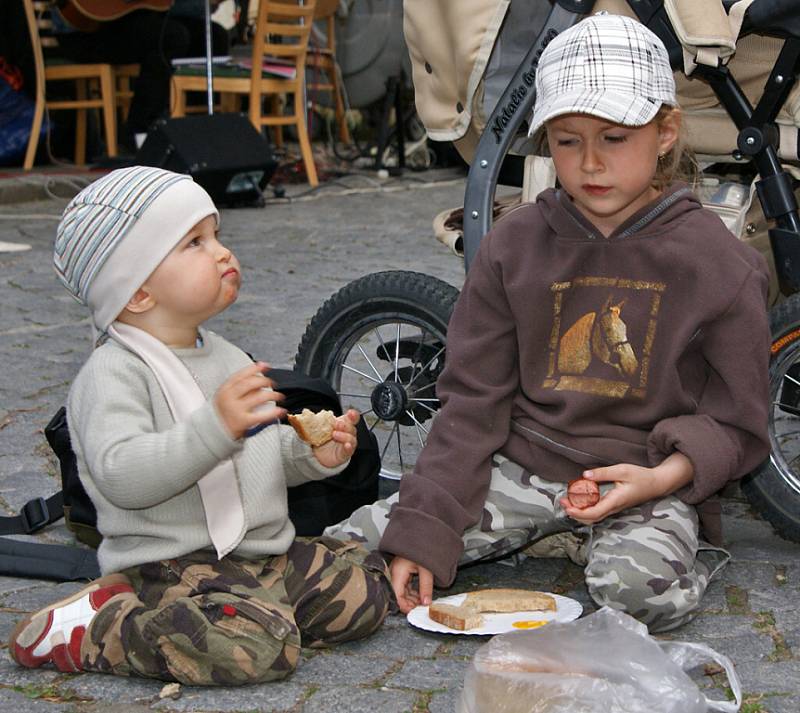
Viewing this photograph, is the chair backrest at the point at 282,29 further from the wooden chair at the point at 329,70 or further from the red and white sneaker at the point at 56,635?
the red and white sneaker at the point at 56,635

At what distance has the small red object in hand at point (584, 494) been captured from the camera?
2.36 meters

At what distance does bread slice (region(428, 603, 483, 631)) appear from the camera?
2371 millimetres

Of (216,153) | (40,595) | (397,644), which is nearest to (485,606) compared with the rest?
(397,644)

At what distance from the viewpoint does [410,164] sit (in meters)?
10.2

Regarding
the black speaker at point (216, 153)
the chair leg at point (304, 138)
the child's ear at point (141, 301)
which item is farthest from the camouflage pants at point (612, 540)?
the chair leg at point (304, 138)

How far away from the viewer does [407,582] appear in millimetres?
2562

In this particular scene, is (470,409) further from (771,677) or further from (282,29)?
(282,29)

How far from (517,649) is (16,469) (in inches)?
70.8

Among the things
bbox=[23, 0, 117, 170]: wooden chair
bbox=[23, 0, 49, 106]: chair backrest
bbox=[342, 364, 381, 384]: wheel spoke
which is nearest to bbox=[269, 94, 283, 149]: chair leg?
bbox=[23, 0, 117, 170]: wooden chair

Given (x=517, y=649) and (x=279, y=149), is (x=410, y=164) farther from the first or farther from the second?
(x=517, y=649)

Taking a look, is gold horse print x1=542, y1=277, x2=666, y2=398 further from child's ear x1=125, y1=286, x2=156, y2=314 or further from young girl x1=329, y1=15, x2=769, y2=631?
child's ear x1=125, y1=286, x2=156, y2=314

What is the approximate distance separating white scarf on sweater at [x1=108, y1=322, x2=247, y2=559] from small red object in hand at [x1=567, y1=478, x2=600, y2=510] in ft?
1.92

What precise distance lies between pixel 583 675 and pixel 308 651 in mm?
606

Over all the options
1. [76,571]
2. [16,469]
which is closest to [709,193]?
[76,571]
